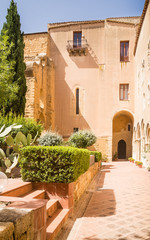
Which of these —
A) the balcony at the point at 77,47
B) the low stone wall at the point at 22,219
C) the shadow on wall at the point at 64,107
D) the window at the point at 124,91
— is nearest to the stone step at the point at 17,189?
the low stone wall at the point at 22,219

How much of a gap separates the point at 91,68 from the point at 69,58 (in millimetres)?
2690

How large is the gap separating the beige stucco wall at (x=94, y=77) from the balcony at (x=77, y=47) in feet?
1.30

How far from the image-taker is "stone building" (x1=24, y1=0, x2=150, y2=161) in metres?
22.8

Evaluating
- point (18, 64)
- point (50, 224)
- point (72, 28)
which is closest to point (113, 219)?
point (50, 224)

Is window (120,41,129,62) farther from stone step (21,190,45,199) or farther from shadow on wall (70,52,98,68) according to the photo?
stone step (21,190,45,199)

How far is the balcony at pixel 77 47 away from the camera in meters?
24.0

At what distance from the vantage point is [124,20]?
24.2 metres

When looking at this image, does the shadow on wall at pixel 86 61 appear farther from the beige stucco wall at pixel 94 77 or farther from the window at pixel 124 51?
the window at pixel 124 51

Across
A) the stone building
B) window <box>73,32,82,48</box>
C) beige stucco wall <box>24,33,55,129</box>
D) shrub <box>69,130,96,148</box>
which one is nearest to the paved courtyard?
shrub <box>69,130,96,148</box>

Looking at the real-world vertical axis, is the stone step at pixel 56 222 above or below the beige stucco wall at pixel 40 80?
below

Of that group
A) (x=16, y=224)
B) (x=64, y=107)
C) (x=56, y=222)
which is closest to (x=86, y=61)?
(x=64, y=107)

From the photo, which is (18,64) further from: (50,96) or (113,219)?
(113,219)

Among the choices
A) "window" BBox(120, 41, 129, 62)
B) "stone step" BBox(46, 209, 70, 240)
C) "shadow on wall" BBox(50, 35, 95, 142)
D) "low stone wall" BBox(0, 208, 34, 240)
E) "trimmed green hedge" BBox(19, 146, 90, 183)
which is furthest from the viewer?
"shadow on wall" BBox(50, 35, 95, 142)

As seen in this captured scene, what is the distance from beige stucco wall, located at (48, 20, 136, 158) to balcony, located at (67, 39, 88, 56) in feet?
1.30
